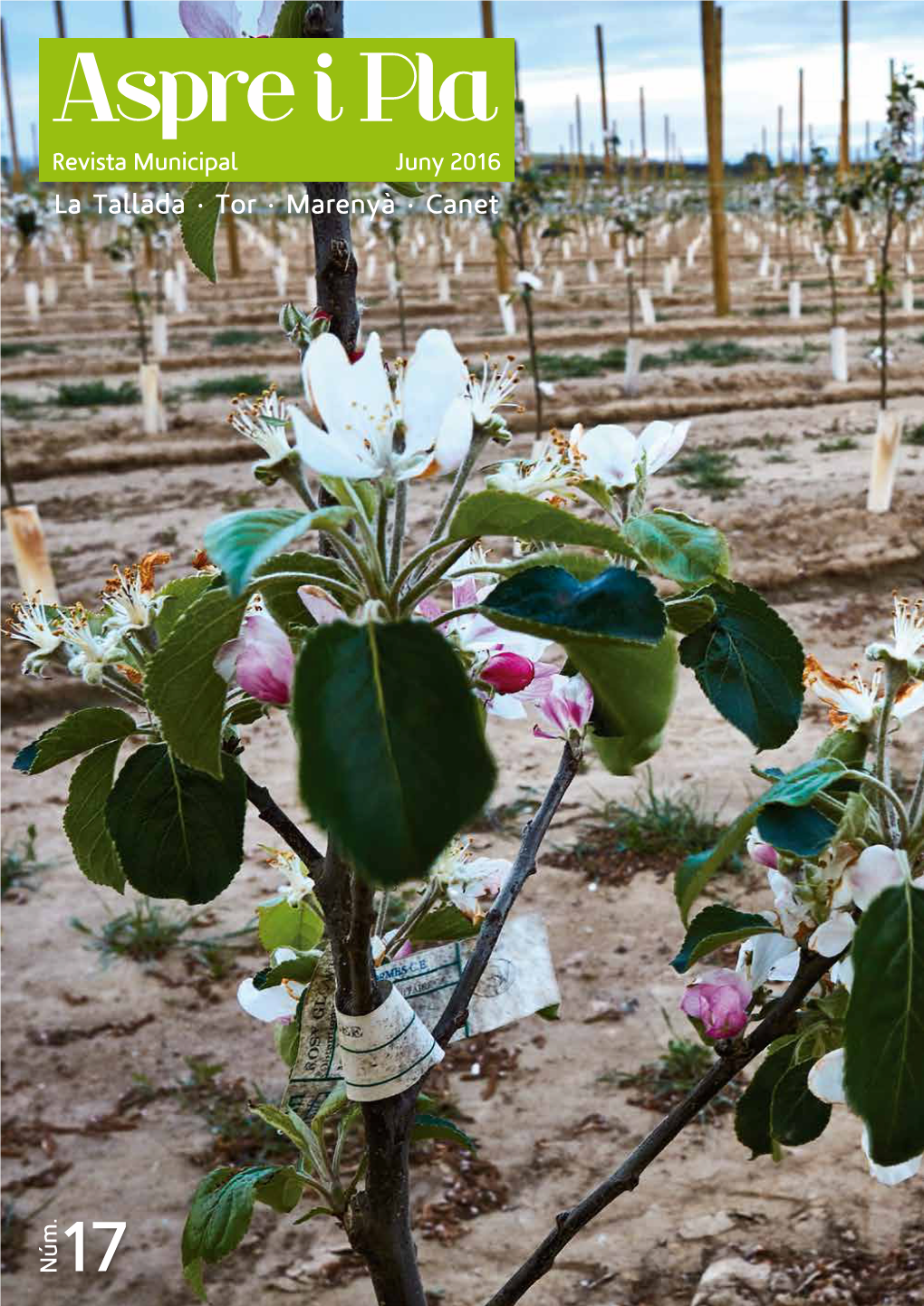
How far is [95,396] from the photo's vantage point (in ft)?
35.2

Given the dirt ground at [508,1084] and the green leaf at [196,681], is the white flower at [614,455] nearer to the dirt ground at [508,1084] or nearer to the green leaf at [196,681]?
the green leaf at [196,681]

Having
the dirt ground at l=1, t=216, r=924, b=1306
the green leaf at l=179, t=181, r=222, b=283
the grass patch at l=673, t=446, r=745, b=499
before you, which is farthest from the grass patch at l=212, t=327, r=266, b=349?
the green leaf at l=179, t=181, r=222, b=283

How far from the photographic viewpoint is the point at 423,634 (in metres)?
0.53

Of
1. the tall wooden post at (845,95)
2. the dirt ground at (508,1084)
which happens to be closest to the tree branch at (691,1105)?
the dirt ground at (508,1084)

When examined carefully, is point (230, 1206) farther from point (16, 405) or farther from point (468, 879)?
point (16, 405)

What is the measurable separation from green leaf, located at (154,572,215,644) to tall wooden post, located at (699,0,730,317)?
14232 mm

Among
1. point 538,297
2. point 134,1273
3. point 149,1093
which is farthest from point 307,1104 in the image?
point 538,297

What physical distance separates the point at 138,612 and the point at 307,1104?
37cm

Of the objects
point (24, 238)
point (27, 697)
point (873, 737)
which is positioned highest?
point (24, 238)

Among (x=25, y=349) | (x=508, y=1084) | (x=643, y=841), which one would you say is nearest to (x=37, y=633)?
(x=508, y=1084)

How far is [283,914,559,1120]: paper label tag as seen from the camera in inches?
36.2

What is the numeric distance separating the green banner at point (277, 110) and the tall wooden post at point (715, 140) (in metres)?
13.7

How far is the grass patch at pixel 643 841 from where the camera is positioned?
320cm

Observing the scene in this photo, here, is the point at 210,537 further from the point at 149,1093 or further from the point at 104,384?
the point at 104,384
